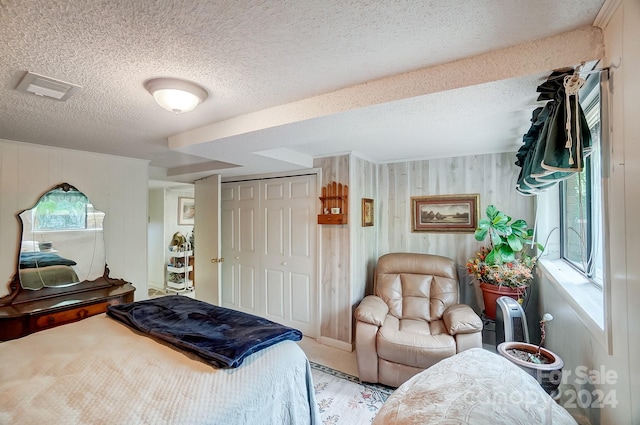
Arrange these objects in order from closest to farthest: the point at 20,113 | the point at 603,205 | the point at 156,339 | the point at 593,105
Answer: the point at 603,205, the point at 593,105, the point at 156,339, the point at 20,113

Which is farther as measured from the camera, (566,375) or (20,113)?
(20,113)

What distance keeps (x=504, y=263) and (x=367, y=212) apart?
144 cm

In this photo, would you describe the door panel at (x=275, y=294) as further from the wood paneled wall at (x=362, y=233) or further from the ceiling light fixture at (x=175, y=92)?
the ceiling light fixture at (x=175, y=92)

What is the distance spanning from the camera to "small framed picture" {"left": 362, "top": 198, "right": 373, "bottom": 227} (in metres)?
3.22

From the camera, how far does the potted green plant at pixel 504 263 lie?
246 cm

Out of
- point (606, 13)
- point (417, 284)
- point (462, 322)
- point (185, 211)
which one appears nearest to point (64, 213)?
point (185, 211)

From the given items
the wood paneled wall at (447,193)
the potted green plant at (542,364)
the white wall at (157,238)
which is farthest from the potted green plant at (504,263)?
the white wall at (157,238)

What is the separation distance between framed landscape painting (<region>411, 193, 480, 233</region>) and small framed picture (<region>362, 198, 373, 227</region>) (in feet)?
1.67

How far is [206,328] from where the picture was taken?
1.70 m

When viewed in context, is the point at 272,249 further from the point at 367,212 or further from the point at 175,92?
the point at 175,92

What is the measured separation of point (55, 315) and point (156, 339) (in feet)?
4.75

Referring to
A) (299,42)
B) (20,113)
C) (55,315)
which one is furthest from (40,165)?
(299,42)

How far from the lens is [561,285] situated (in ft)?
5.63

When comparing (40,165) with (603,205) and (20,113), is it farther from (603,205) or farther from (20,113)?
(603,205)
